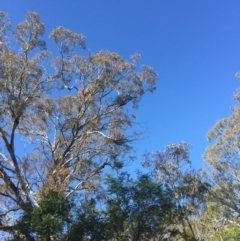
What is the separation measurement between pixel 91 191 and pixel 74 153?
6.85 ft

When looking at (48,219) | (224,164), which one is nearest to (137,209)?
(48,219)

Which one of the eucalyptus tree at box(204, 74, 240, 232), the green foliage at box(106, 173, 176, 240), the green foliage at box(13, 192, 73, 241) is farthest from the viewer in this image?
the eucalyptus tree at box(204, 74, 240, 232)

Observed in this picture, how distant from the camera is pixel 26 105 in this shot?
11320mm

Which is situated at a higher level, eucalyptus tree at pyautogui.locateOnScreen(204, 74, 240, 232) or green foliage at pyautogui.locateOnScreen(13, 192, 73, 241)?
eucalyptus tree at pyautogui.locateOnScreen(204, 74, 240, 232)

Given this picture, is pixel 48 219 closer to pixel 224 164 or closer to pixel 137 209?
pixel 137 209

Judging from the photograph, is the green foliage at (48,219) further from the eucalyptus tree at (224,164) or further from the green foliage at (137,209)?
the eucalyptus tree at (224,164)

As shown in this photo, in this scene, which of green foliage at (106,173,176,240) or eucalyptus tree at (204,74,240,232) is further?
eucalyptus tree at (204,74,240,232)

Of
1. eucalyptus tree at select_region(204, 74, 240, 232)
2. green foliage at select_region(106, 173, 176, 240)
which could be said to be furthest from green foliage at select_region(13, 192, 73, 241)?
eucalyptus tree at select_region(204, 74, 240, 232)

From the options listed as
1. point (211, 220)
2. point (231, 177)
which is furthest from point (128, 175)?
point (211, 220)

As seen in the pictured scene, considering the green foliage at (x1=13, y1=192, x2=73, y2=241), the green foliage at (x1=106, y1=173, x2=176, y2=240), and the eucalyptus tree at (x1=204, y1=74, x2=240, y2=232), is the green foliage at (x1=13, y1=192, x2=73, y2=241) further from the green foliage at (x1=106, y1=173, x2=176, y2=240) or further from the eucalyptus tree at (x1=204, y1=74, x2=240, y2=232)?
the eucalyptus tree at (x1=204, y1=74, x2=240, y2=232)

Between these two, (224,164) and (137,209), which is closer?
(137,209)

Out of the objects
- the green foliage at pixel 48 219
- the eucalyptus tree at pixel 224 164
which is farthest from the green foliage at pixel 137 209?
the eucalyptus tree at pixel 224 164

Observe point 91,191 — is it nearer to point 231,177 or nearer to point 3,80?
point 3,80

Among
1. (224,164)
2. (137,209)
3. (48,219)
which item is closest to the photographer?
(48,219)
